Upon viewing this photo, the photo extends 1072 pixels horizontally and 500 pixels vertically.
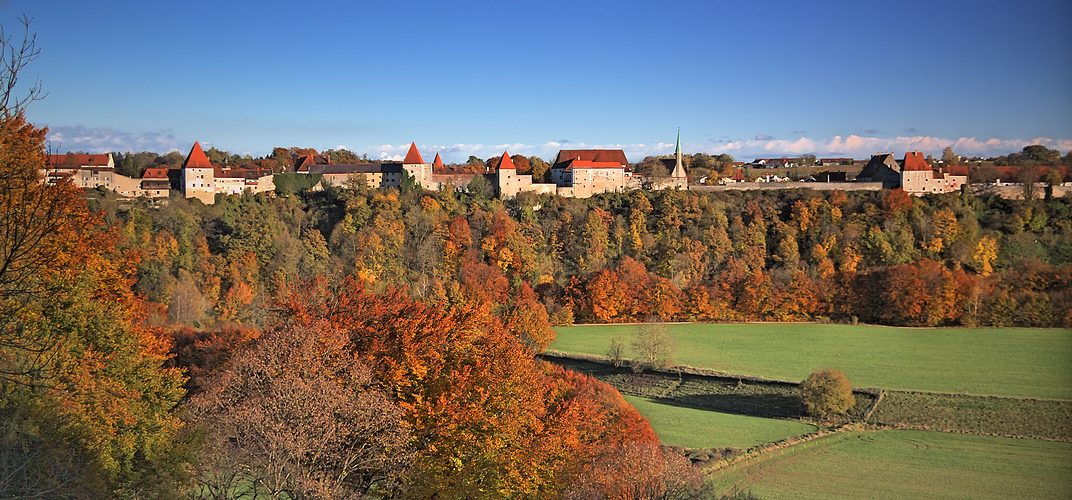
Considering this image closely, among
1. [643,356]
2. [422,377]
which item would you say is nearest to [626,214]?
[643,356]

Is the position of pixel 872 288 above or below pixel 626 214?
below

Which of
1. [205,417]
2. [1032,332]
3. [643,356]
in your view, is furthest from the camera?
[1032,332]

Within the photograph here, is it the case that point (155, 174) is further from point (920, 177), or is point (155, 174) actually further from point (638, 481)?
point (920, 177)

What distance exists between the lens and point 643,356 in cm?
3747

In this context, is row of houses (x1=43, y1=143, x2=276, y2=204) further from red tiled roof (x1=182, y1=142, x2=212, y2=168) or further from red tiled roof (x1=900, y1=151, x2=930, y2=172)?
red tiled roof (x1=900, y1=151, x2=930, y2=172)

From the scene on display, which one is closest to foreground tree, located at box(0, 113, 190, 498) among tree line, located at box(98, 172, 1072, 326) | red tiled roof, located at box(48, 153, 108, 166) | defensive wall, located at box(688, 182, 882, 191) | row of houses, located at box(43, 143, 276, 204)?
tree line, located at box(98, 172, 1072, 326)

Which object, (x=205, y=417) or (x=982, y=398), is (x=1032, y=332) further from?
(x=205, y=417)

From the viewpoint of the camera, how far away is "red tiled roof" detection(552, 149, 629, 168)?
70.6 meters

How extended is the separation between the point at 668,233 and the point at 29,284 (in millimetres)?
51007

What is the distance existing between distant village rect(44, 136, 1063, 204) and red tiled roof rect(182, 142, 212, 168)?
7 cm

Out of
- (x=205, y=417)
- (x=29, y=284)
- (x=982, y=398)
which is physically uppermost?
(x=29, y=284)

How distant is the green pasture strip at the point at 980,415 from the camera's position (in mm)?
26859

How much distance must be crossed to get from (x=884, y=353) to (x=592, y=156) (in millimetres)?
37914

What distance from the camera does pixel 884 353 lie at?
38469mm
